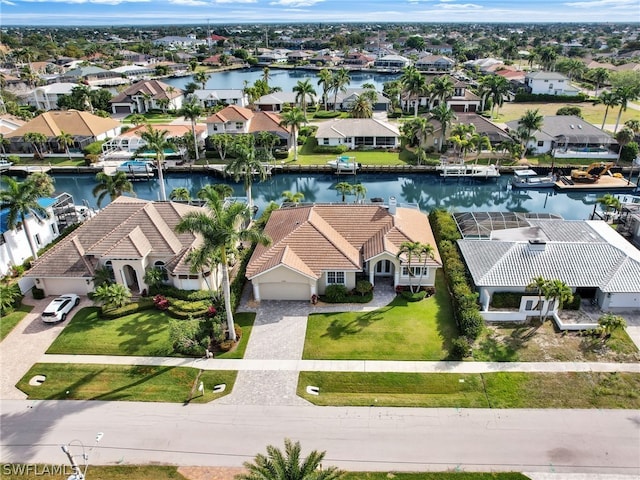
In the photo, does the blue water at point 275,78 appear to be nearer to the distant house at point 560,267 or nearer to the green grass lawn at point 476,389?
the distant house at point 560,267

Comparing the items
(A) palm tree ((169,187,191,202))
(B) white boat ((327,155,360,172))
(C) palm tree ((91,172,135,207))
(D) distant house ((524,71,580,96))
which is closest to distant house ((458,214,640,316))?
(A) palm tree ((169,187,191,202))

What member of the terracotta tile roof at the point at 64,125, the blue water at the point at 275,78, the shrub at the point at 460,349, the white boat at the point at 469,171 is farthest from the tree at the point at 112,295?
the blue water at the point at 275,78

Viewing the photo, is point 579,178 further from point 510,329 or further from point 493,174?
point 510,329

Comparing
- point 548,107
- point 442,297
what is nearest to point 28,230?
point 442,297

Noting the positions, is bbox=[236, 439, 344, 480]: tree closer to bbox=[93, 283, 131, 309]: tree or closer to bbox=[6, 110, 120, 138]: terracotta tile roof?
bbox=[93, 283, 131, 309]: tree

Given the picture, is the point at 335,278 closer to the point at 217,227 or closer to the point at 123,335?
the point at 217,227

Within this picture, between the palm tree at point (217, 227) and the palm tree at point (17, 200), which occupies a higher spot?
the palm tree at point (217, 227)
